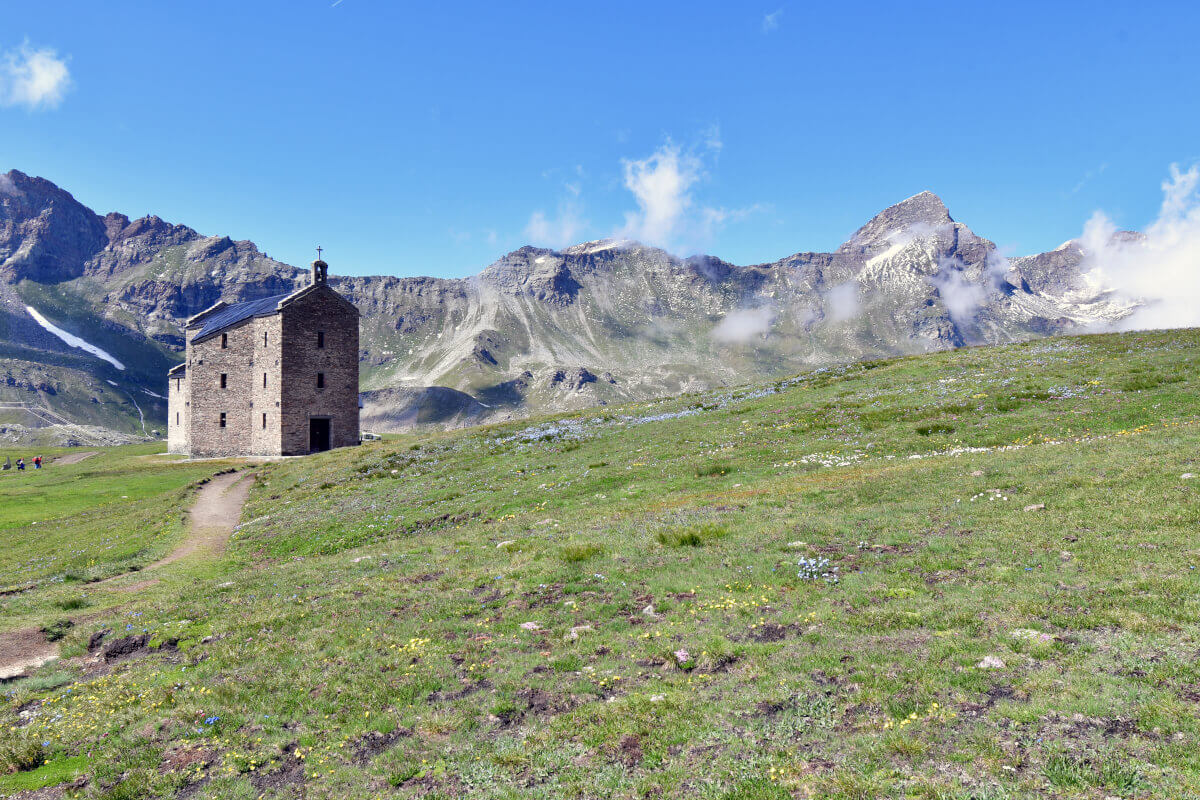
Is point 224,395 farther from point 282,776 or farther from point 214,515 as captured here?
point 282,776

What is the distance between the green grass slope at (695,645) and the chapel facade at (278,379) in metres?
53.5

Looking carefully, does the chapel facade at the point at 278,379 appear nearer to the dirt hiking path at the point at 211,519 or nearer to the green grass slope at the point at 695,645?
the dirt hiking path at the point at 211,519

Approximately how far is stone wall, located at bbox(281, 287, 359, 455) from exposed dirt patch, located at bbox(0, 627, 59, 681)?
6627cm

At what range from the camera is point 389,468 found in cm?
4944

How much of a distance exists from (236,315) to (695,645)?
95946 mm

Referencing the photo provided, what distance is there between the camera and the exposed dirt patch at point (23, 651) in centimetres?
1536

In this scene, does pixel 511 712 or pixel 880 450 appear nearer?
pixel 511 712

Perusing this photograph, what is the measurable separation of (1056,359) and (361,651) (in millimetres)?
55911

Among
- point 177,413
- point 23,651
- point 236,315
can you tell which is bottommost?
point 23,651

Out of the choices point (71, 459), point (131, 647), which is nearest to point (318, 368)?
point (71, 459)

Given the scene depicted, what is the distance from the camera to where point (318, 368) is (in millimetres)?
83000

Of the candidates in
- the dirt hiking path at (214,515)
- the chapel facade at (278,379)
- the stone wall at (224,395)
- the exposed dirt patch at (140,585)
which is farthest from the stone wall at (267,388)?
the exposed dirt patch at (140,585)

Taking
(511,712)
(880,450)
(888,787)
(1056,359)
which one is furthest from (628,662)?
(1056,359)

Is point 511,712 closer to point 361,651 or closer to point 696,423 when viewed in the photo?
point 361,651
